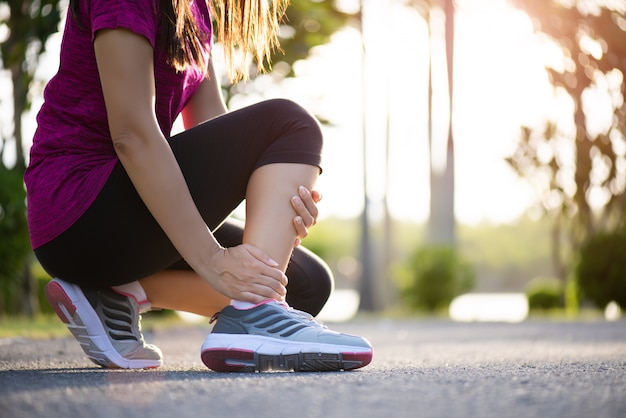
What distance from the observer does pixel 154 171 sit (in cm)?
176

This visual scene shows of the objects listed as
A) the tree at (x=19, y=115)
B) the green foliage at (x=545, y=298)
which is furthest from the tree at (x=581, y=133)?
the tree at (x=19, y=115)

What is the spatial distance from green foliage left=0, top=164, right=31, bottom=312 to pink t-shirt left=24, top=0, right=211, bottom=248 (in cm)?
466

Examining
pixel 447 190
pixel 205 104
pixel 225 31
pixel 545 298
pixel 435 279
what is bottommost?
pixel 545 298

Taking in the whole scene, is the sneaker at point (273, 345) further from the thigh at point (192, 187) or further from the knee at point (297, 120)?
the knee at point (297, 120)

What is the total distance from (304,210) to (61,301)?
65 centimetres

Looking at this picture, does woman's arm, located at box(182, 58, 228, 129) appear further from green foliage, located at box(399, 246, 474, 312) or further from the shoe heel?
green foliage, located at box(399, 246, 474, 312)

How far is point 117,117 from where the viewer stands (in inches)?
68.9

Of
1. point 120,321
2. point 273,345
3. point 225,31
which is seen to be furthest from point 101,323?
point 225,31

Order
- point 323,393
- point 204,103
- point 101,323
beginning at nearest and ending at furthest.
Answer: point 323,393
point 101,323
point 204,103

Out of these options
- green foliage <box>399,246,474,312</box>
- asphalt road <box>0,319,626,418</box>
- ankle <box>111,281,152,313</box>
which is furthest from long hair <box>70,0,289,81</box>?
green foliage <box>399,246,474,312</box>

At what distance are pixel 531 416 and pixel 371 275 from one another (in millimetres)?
13475

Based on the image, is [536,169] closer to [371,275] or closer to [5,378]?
[371,275]

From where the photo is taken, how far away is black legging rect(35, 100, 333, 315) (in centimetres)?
186

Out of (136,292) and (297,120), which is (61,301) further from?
(297,120)
